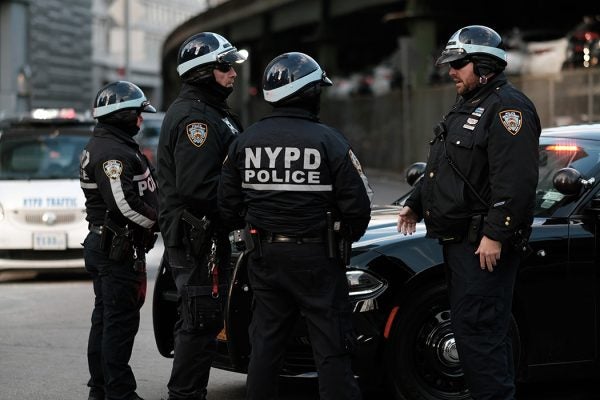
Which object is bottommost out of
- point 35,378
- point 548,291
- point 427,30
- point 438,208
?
point 35,378

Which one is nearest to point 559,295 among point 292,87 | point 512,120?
point 512,120

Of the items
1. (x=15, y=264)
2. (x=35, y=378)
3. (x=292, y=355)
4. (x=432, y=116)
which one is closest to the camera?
(x=292, y=355)

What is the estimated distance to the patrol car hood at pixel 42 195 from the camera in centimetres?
1138

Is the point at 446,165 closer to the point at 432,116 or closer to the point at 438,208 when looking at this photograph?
the point at 438,208

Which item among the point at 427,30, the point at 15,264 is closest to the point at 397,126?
the point at 427,30

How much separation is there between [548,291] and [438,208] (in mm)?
1091

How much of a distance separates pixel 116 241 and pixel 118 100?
2.61ft

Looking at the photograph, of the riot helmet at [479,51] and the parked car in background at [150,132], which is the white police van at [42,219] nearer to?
the parked car in background at [150,132]

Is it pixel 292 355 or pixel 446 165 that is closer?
pixel 446 165

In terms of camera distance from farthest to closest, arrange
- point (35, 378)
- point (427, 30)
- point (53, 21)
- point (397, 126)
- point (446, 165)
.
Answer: point (53, 21)
point (427, 30)
point (397, 126)
point (35, 378)
point (446, 165)

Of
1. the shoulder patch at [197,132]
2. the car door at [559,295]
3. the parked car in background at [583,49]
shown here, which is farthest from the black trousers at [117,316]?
the parked car in background at [583,49]

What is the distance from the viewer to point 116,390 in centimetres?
618

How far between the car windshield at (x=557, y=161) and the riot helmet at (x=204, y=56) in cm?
189

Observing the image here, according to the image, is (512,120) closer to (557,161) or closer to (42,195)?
(557,161)
